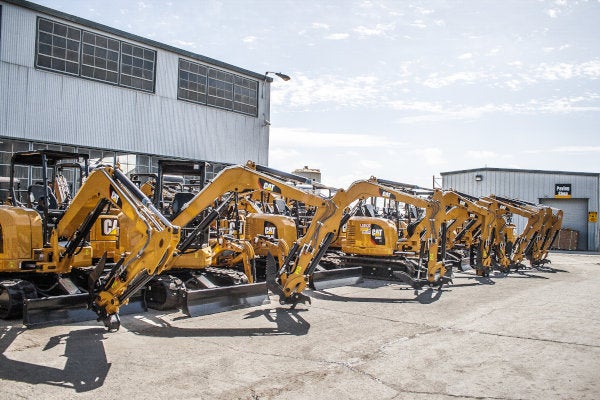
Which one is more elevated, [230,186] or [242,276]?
[230,186]

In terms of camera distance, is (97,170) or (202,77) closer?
(97,170)

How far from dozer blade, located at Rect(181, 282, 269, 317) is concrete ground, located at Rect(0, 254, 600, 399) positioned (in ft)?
0.66

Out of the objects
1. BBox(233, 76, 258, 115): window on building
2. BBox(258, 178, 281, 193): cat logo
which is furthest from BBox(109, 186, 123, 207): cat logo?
BBox(233, 76, 258, 115): window on building

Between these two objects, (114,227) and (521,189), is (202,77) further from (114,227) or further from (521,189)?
(521,189)

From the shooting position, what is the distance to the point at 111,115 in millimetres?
24281

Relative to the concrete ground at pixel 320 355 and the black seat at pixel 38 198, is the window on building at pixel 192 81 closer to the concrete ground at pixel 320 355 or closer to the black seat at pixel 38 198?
the black seat at pixel 38 198

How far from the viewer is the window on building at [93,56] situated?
22.1m

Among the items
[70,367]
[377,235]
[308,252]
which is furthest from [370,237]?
[70,367]

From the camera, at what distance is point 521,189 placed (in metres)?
40.5

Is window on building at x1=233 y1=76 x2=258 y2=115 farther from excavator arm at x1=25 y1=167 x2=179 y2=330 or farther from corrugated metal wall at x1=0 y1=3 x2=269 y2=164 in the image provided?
excavator arm at x1=25 y1=167 x2=179 y2=330

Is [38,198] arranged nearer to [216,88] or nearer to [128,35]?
[128,35]

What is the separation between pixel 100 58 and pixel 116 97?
178 cm

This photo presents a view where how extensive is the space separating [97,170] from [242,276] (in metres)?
4.31

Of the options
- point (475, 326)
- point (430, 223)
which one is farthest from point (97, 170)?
point (430, 223)
